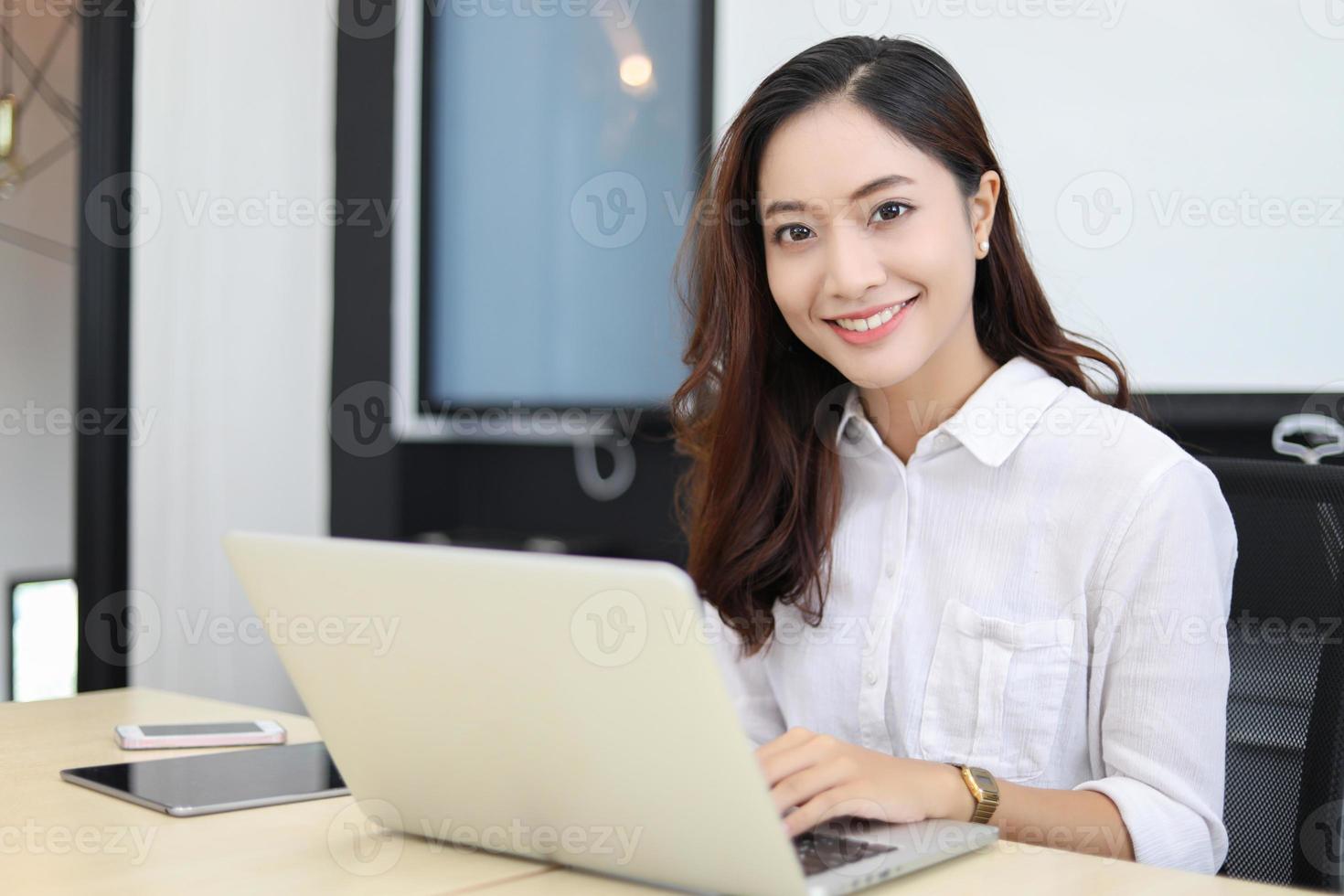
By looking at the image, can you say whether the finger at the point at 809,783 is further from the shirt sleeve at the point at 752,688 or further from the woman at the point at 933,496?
the shirt sleeve at the point at 752,688

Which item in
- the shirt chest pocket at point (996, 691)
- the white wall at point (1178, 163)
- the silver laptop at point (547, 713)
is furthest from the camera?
the white wall at point (1178, 163)

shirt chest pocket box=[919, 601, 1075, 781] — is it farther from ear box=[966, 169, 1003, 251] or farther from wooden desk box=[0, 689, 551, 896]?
wooden desk box=[0, 689, 551, 896]

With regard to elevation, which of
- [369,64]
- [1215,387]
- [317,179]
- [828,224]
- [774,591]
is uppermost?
[369,64]

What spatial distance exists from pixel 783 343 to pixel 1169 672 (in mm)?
628

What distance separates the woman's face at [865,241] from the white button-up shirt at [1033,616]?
0.33ft

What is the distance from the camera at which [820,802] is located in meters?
1.01

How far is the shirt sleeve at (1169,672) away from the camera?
124cm

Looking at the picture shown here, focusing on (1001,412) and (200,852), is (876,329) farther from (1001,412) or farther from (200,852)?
(200,852)

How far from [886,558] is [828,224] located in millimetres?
367

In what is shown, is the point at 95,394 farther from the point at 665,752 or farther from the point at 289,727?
the point at 665,752

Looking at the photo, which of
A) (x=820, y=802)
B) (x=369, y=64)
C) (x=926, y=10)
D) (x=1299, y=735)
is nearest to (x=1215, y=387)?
(x=926, y=10)

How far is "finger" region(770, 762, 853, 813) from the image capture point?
101 cm

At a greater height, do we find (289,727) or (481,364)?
(481,364)

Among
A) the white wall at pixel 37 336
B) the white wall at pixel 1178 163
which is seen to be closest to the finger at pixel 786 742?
the white wall at pixel 1178 163
